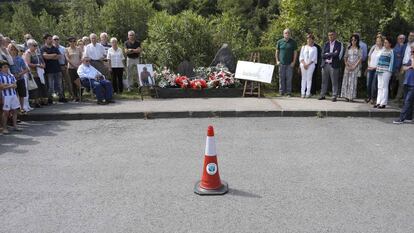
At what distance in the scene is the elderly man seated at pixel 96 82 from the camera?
463 inches

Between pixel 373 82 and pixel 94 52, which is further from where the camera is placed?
pixel 94 52

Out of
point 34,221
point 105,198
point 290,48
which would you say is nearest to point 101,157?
point 105,198

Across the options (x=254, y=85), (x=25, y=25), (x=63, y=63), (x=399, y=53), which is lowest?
(x=254, y=85)

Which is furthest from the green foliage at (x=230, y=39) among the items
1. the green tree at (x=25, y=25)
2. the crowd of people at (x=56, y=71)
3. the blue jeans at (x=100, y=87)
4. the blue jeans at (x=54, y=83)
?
the green tree at (x=25, y=25)

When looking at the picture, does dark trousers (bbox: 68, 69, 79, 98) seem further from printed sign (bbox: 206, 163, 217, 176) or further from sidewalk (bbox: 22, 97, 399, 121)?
printed sign (bbox: 206, 163, 217, 176)

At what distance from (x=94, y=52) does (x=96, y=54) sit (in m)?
0.08

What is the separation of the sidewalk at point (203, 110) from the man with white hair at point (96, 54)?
5.44ft

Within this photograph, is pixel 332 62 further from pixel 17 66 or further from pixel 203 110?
pixel 17 66

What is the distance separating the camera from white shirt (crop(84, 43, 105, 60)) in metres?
12.8

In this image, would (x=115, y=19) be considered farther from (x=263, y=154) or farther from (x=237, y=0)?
(x=263, y=154)

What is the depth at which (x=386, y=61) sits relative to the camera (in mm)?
10914

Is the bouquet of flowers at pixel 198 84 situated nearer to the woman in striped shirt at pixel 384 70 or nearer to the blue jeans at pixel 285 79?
the blue jeans at pixel 285 79

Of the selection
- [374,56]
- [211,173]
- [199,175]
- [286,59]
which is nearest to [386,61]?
[374,56]

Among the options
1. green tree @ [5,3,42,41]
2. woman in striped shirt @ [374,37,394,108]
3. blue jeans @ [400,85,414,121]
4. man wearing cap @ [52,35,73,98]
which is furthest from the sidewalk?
green tree @ [5,3,42,41]
